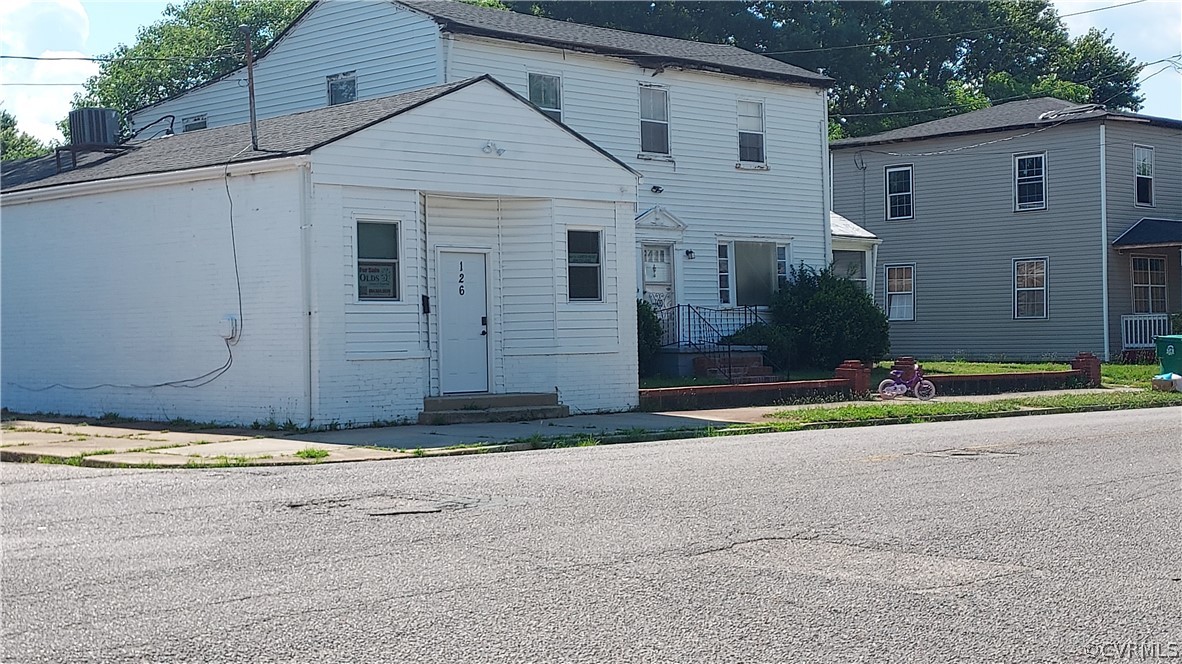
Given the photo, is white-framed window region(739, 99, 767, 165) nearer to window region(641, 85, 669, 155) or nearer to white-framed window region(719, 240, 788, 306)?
white-framed window region(719, 240, 788, 306)

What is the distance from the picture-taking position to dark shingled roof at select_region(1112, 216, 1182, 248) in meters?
34.5

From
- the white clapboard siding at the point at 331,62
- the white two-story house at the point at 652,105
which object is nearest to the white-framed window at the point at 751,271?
the white two-story house at the point at 652,105

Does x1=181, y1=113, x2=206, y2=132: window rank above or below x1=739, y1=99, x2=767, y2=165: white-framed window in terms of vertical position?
above

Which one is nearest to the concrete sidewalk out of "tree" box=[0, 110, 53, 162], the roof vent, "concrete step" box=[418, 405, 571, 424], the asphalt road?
"concrete step" box=[418, 405, 571, 424]

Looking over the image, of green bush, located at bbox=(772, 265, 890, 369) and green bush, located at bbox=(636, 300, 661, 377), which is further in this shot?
green bush, located at bbox=(772, 265, 890, 369)

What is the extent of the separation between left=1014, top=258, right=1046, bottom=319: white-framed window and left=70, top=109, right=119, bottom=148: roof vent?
79.4ft

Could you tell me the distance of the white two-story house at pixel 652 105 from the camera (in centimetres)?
2691

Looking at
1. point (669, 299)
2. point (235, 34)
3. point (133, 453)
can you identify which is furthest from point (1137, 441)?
point (235, 34)

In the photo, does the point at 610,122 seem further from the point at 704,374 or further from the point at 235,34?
the point at 235,34

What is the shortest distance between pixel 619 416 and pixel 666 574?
12.8m

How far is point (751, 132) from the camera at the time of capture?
100 feet

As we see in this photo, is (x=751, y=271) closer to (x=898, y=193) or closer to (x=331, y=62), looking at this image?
(x=331, y=62)

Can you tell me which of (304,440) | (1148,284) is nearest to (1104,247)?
(1148,284)

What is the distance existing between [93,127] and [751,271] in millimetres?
14136
